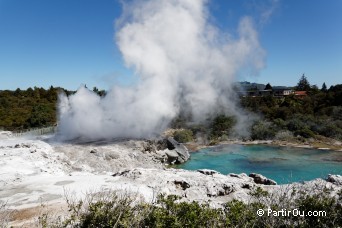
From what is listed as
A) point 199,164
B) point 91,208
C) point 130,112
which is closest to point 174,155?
point 199,164

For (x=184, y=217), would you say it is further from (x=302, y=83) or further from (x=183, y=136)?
(x=302, y=83)

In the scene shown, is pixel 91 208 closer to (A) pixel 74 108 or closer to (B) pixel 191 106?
(A) pixel 74 108

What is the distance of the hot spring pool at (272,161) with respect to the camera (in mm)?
22594

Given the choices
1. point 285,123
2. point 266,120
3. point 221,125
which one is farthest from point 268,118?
point 221,125

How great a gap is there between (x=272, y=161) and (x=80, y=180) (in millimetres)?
16598

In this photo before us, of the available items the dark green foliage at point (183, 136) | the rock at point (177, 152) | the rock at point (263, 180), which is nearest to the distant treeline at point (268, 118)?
the dark green foliage at point (183, 136)

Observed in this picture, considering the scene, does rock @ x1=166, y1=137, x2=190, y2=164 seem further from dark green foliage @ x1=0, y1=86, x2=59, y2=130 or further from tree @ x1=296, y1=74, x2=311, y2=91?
tree @ x1=296, y1=74, x2=311, y2=91

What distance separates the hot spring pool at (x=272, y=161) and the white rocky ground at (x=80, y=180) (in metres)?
5.85

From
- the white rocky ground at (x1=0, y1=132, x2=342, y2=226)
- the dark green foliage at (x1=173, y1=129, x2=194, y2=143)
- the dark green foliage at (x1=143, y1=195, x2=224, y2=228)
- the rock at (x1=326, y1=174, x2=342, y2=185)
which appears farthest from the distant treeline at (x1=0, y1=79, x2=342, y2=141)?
the dark green foliage at (x1=143, y1=195, x2=224, y2=228)

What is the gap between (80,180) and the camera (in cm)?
1437

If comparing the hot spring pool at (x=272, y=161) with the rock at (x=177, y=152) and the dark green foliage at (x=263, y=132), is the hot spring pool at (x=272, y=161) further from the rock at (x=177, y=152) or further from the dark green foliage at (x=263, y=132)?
the dark green foliage at (x=263, y=132)

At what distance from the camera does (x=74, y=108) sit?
28.8 metres

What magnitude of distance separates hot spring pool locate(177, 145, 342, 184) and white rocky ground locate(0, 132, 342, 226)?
5.85 m

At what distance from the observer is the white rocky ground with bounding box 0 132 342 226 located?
12207 mm
